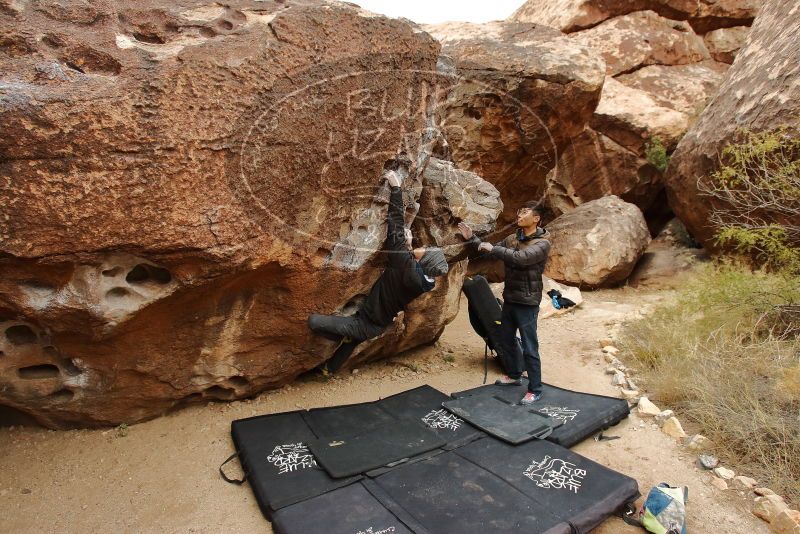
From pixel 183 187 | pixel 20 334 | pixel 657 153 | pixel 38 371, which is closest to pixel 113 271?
pixel 183 187

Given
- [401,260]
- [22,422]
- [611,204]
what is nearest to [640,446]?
[401,260]

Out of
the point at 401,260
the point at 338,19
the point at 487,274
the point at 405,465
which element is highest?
the point at 338,19

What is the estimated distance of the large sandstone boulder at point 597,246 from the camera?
6859 mm

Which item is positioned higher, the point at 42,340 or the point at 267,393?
the point at 42,340

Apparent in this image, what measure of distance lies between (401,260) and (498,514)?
1.60 m

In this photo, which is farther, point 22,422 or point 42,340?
point 22,422

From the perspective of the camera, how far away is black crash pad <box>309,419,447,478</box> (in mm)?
2795

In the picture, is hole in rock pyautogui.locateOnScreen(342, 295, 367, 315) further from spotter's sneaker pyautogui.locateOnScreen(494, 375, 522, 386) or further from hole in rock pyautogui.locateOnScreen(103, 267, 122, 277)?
hole in rock pyautogui.locateOnScreen(103, 267, 122, 277)

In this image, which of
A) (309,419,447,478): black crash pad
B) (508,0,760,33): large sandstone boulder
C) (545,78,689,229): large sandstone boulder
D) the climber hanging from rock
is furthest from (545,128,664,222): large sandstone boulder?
(309,419,447,478): black crash pad

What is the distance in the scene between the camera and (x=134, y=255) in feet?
8.47

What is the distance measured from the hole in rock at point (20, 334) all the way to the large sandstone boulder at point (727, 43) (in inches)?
438

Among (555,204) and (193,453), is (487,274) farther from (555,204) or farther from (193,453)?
(193,453)

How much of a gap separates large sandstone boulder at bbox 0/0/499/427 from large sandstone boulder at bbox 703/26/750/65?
863 cm

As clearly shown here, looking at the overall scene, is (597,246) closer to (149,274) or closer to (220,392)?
(220,392)
